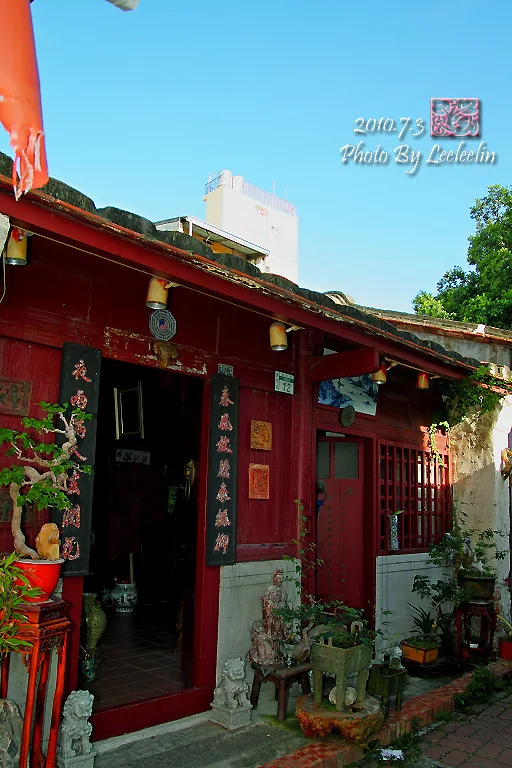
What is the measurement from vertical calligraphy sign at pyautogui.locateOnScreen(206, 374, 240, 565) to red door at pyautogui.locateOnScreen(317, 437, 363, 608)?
2.33 meters

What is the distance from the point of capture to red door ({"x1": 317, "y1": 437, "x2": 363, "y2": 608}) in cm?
804

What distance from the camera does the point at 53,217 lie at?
3.68 metres

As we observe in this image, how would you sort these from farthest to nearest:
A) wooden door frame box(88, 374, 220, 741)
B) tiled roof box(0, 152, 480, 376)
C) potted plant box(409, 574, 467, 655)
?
1. potted plant box(409, 574, 467, 655)
2. wooden door frame box(88, 374, 220, 741)
3. tiled roof box(0, 152, 480, 376)

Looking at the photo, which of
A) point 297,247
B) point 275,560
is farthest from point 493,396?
point 297,247

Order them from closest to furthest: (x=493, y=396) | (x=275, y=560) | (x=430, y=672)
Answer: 1. (x=275, y=560)
2. (x=430, y=672)
3. (x=493, y=396)

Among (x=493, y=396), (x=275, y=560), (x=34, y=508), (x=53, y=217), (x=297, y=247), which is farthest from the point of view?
(x=297, y=247)

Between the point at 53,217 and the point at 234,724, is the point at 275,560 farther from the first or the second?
the point at 53,217

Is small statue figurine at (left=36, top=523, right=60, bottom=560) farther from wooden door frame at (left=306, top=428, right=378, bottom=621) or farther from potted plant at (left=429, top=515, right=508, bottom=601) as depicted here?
potted plant at (left=429, top=515, right=508, bottom=601)

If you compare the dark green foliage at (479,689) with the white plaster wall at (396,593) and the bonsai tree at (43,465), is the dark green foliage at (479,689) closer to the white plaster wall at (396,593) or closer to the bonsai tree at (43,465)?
the white plaster wall at (396,593)

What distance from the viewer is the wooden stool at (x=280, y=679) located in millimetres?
5535

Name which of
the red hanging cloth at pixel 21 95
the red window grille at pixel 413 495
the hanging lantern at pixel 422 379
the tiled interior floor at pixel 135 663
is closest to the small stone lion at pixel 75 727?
the tiled interior floor at pixel 135 663

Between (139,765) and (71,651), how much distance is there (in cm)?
94

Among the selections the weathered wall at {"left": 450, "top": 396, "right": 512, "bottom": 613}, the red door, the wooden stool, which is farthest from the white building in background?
the wooden stool

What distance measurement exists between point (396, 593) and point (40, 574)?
5.53 m
